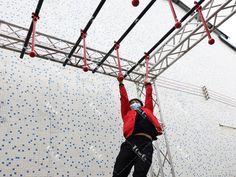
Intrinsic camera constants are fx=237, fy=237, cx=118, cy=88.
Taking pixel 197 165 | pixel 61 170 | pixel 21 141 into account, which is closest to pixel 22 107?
pixel 21 141

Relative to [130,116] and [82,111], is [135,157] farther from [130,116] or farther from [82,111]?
[82,111]

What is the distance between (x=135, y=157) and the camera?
2.93 meters

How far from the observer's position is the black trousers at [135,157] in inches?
110

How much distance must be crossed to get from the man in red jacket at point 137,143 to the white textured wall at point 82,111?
60.0 inches

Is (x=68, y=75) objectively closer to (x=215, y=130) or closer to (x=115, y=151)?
(x=115, y=151)

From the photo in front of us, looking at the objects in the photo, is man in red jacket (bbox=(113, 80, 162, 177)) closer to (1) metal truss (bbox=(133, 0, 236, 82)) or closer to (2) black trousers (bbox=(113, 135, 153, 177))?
(2) black trousers (bbox=(113, 135, 153, 177))

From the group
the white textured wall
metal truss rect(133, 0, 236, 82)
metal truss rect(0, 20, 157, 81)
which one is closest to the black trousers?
A: the white textured wall

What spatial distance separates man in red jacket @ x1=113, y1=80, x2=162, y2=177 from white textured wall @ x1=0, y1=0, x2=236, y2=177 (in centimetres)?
152

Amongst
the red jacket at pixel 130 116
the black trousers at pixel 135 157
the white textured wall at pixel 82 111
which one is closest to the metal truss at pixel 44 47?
the white textured wall at pixel 82 111

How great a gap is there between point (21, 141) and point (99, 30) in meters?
3.66

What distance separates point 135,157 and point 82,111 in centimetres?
208

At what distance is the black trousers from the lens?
2805 millimetres

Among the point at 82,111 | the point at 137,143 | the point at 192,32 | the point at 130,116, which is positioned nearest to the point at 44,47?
the point at 82,111

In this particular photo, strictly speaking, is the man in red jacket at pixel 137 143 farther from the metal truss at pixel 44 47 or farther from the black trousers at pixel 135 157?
the metal truss at pixel 44 47
